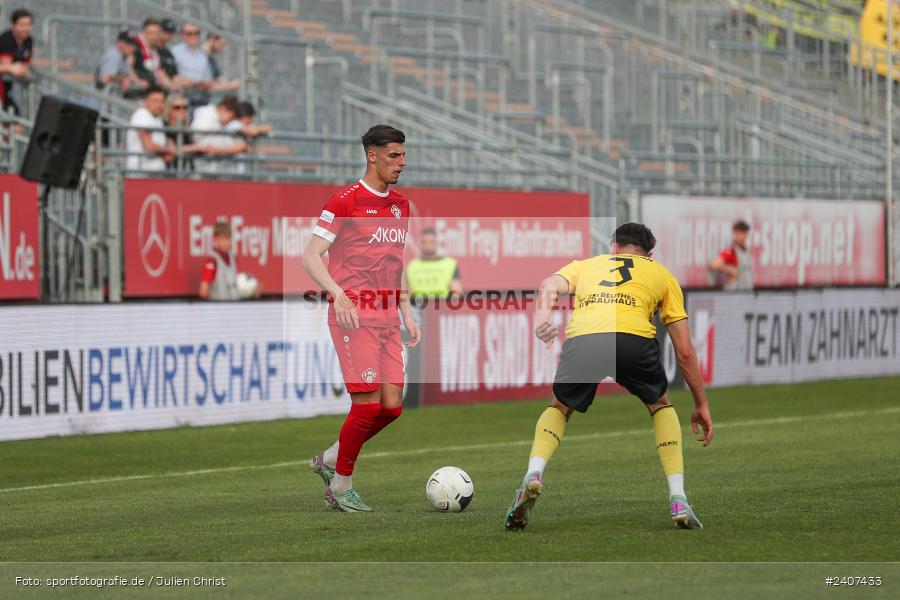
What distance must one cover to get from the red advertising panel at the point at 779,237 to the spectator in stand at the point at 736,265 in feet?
0.86

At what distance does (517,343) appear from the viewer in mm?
20125

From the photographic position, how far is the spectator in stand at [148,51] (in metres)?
19.9

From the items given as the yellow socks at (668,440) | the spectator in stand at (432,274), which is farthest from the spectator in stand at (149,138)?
the yellow socks at (668,440)

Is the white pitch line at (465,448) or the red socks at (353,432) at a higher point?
the red socks at (353,432)

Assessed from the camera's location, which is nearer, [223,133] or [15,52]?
[15,52]

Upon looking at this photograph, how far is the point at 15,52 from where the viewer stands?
18.6 meters

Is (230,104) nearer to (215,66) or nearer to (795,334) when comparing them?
(215,66)

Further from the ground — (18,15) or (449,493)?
(18,15)

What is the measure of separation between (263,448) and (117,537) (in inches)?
238

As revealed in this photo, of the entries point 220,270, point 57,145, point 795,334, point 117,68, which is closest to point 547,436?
point 57,145

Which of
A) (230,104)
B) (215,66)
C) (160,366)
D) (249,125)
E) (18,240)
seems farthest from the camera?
(215,66)

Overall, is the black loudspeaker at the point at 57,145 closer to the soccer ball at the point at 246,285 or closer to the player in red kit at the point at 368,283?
the soccer ball at the point at 246,285

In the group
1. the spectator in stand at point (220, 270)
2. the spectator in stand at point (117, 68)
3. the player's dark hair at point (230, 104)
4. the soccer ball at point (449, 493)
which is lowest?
the soccer ball at point (449, 493)

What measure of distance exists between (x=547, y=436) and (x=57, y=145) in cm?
809
